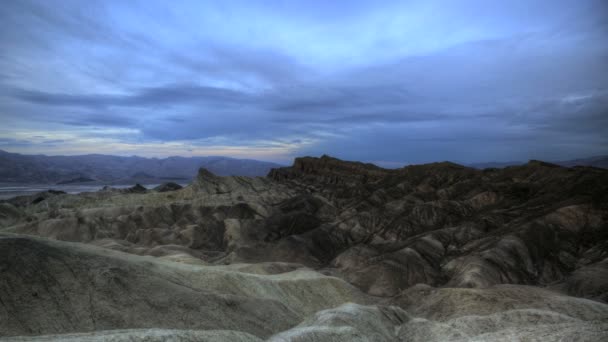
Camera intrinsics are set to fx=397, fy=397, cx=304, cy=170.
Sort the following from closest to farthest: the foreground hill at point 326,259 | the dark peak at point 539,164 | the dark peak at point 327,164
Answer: the foreground hill at point 326,259 → the dark peak at point 539,164 → the dark peak at point 327,164

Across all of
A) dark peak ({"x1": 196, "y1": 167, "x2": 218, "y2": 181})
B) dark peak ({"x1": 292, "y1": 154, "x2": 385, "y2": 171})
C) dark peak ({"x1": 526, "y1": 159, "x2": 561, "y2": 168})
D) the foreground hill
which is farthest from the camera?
dark peak ({"x1": 292, "y1": 154, "x2": 385, "y2": 171})

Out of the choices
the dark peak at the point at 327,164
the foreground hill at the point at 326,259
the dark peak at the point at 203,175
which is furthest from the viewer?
the dark peak at the point at 327,164

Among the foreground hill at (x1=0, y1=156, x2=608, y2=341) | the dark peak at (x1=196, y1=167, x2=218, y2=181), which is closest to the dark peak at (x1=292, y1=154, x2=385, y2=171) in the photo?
the foreground hill at (x1=0, y1=156, x2=608, y2=341)

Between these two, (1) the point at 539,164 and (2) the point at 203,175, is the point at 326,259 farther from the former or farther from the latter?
(1) the point at 539,164

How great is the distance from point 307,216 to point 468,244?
2840 cm

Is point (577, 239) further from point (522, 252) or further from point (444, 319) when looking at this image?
point (444, 319)

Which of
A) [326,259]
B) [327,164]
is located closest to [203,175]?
[327,164]

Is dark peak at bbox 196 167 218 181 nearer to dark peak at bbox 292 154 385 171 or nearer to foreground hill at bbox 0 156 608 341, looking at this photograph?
foreground hill at bbox 0 156 608 341

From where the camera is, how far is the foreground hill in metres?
19.7

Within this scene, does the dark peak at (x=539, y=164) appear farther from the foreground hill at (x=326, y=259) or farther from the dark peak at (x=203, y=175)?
the dark peak at (x=203, y=175)

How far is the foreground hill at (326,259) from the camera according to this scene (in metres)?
19.7

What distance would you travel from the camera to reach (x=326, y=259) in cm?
5756

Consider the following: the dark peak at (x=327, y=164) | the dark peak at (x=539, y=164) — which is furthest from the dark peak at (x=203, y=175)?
the dark peak at (x=539, y=164)

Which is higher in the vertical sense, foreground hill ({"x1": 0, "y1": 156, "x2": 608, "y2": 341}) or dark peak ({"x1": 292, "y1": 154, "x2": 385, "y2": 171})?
dark peak ({"x1": 292, "y1": 154, "x2": 385, "y2": 171})
